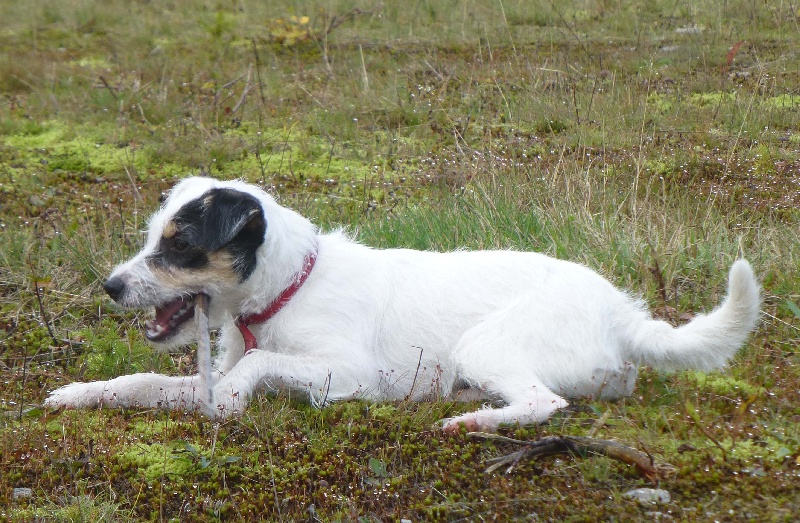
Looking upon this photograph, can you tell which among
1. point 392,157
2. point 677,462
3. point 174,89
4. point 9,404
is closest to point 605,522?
point 677,462

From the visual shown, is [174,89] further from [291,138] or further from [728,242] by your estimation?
[728,242]

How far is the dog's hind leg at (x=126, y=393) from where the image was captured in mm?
4754

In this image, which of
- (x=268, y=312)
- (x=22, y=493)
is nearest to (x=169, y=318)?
(x=268, y=312)

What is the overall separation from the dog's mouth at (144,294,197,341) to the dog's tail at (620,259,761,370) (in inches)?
90.3

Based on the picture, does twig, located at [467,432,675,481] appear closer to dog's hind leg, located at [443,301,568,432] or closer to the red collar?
dog's hind leg, located at [443,301,568,432]

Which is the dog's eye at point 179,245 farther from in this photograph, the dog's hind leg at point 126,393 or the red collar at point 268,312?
the dog's hind leg at point 126,393

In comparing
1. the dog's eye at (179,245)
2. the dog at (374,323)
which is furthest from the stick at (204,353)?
the dog's eye at (179,245)

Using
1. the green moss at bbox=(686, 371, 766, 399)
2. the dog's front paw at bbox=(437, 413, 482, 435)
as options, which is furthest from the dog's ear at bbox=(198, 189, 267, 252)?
the green moss at bbox=(686, 371, 766, 399)

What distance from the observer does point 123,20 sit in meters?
16.3

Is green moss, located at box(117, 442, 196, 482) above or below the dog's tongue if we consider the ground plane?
below

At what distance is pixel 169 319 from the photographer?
192 inches

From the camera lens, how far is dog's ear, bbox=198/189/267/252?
15.1 feet

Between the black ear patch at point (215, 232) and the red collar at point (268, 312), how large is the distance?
227 mm

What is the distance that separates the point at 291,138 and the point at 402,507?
261 inches
